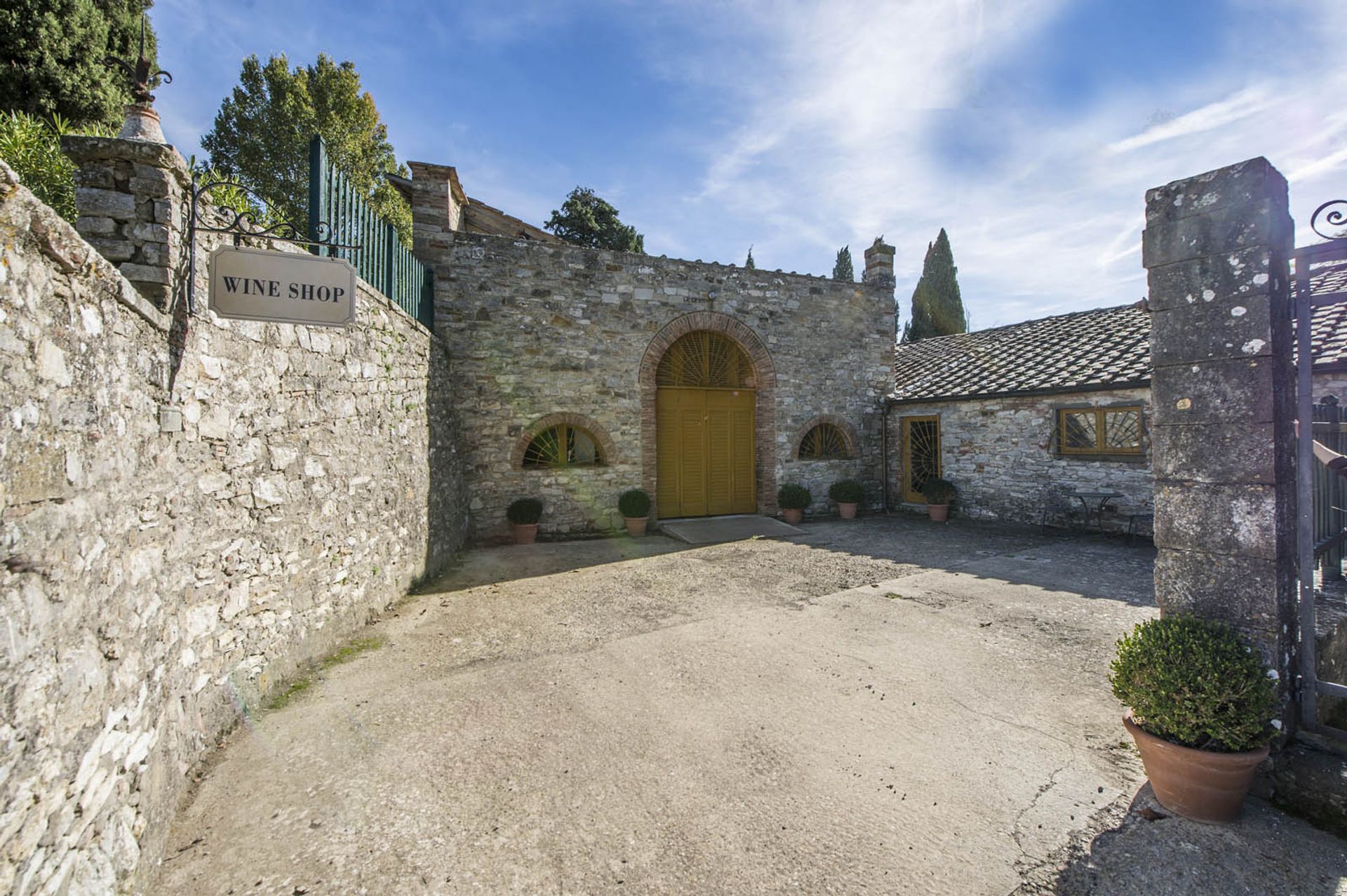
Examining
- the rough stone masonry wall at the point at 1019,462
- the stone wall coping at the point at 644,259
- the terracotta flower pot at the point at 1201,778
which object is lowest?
the terracotta flower pot at the point at 1201,778

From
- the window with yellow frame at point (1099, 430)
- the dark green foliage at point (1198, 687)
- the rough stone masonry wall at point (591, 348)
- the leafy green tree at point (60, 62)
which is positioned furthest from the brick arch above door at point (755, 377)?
the leafy green tree at point (60, 62)

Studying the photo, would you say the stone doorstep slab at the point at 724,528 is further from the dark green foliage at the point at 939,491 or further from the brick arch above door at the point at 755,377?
the dark green foliage at the point at 939,491

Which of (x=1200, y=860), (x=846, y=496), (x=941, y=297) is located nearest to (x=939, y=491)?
(x=846, y=496)

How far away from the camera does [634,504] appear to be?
33.5 feet

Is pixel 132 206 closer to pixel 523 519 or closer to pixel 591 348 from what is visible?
pixel 523 519

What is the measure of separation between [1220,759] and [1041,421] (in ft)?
30.1

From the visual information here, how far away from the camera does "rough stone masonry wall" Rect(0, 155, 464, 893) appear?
1702mm

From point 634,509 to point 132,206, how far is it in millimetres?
7968

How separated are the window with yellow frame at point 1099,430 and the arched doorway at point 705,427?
555 cm

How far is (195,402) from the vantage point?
10.3 feet

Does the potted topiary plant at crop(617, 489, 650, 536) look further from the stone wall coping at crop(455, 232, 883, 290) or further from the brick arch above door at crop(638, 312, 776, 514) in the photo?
the stone wall coping at crop(455, 232, 883, 290)

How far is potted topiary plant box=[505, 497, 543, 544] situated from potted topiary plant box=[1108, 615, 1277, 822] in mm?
8149

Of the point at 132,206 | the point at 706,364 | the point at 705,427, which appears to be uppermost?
the point at 706,364

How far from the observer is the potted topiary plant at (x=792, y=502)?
37.6 feet
